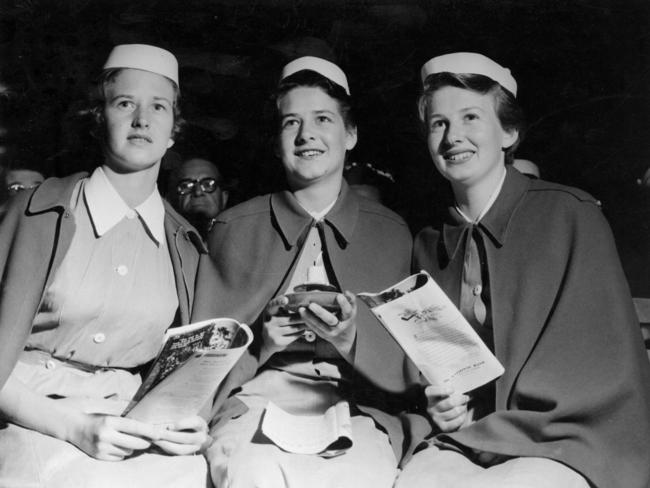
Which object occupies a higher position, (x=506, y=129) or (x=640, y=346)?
(x=506, y=129)

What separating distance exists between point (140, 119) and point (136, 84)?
12 centimetres

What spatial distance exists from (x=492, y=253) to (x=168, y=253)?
937mm

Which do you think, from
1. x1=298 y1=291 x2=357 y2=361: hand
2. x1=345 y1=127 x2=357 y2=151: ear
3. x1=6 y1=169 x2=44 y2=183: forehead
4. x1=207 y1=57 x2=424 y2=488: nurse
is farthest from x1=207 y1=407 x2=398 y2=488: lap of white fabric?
x1=6 y1=169 x2=44 y2=183: forehead

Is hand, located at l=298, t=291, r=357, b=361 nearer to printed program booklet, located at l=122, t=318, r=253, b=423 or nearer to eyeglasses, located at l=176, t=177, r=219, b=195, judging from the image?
printed program booklet, located at l=122, t=318, r=253, b=423

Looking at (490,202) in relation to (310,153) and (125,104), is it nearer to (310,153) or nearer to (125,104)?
(310,153)

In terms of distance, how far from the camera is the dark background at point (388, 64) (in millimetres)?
2533

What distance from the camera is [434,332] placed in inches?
A: 72.4

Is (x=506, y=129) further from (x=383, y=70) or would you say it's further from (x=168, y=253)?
(x=168, y=253)

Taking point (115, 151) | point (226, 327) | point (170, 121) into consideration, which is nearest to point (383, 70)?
point (170, 121)

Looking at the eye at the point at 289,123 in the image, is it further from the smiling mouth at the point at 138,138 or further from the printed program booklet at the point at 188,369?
the printed program booklet at the point at 188,369

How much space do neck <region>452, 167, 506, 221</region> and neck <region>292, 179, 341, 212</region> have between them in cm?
38

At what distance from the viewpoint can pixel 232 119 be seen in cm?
280

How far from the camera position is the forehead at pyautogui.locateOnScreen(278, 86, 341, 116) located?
7.52 ft

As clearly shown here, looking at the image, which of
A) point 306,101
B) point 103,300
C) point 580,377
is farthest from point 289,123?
point 580,377
